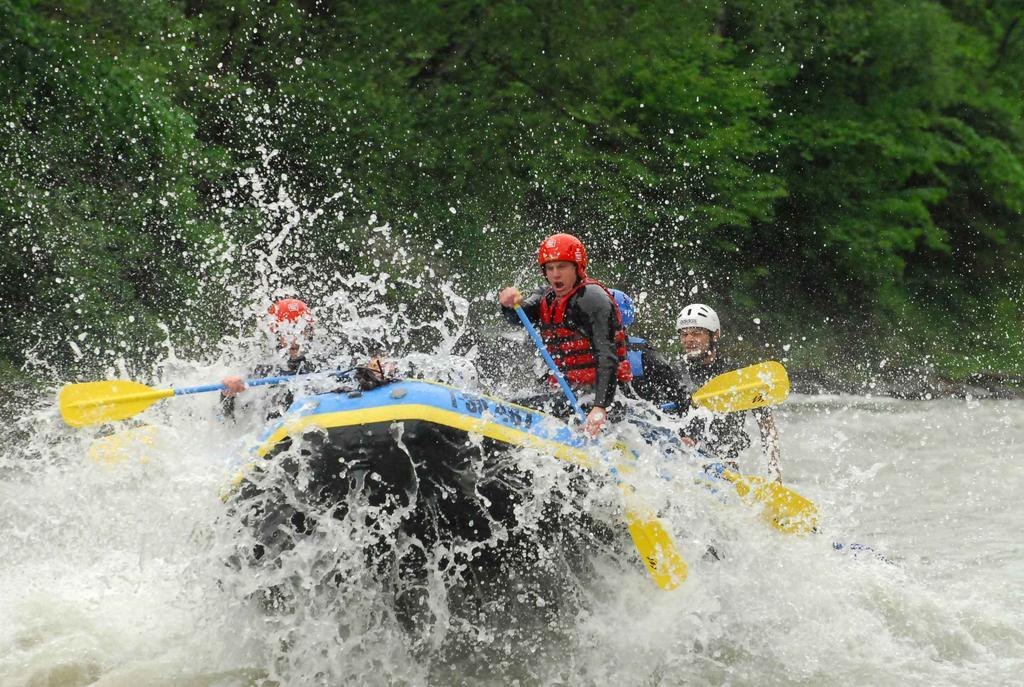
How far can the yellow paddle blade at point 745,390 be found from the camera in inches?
241

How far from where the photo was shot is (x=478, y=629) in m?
5.59

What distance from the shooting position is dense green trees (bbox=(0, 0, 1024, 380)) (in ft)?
35.9

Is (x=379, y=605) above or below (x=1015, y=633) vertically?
above

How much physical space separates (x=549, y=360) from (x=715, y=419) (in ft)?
4.25

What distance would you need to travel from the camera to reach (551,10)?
15.8m

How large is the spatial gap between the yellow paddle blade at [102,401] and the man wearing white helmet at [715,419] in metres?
2.77

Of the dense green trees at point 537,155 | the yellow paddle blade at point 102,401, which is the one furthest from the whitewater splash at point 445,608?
the dense green trees at point 537,155

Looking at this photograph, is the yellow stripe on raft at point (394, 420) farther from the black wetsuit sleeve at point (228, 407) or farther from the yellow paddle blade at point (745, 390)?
the yellow paddle blade at point (745, 390)

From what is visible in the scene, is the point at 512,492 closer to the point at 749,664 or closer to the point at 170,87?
the point at 749,664

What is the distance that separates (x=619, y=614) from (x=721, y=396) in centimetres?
127

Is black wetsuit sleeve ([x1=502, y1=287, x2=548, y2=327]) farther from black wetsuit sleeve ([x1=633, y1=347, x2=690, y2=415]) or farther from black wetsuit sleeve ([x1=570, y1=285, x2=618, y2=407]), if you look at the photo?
black wetsuit sleeve ([x1=633, y1=347, x2=690, y2=415])

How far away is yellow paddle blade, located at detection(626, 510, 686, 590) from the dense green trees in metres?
5.38

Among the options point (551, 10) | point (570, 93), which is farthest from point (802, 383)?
point (551, 10)

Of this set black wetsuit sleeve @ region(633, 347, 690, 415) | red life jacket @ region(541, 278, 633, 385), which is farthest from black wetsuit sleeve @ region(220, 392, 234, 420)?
black wetsuit sleeve @ region(633, 347, 690, 415)
